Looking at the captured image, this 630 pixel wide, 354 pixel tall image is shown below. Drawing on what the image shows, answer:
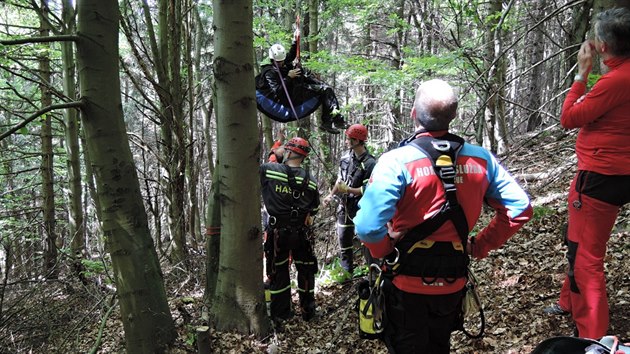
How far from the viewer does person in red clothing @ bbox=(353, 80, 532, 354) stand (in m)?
2.28

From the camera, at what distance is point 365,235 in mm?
2271

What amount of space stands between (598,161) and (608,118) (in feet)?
0.99

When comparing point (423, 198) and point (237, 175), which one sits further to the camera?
point (237, 175)

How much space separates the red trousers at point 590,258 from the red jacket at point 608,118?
144 millimetres

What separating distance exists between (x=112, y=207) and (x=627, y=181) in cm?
390

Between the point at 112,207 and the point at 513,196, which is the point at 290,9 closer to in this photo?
the point at 112,207

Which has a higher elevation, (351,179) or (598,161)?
(598,161)

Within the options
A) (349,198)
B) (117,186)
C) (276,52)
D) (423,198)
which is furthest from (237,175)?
(349,198)

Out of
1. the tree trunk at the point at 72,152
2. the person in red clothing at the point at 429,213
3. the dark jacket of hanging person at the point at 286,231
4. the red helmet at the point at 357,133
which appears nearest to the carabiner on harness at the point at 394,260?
the person in red clothing at the point at 429,213

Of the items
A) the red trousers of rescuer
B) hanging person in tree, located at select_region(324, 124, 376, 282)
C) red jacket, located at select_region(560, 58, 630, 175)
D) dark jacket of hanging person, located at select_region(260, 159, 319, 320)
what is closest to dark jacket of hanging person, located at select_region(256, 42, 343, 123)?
dark jacket of hanging person, located at select_region(260, 159, 319, 320)

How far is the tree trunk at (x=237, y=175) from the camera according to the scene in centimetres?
411

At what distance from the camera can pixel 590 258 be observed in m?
2.96

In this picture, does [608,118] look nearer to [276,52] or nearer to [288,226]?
[288,226]

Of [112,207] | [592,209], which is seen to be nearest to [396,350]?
[592,209]
